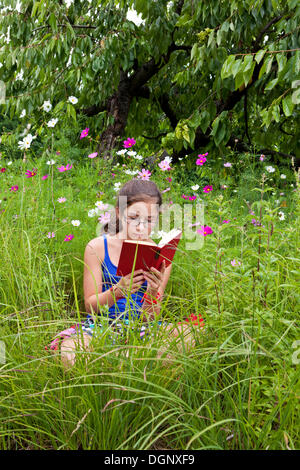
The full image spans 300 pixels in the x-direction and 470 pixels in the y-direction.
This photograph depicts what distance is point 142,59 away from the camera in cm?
494

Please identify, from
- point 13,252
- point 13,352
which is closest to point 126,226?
point 13,252

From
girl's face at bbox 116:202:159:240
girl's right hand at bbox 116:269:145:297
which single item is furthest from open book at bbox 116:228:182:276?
girl's face at bbox 116:202:159:240

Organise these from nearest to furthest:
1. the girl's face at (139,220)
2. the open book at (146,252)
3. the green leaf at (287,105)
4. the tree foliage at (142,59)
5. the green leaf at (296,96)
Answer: the open book at (146,252) < the girl's face at (139,220) < the green leaf at (296,96) < the green leaf at (287,105) < the tree foliage at (142,59)

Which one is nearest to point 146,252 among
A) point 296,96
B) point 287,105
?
point 296,96

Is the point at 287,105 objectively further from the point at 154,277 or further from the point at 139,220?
the point at 154,277

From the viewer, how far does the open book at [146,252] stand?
146 cm

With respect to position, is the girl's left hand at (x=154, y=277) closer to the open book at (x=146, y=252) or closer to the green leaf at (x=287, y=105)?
the open book at (x=146, y=252)

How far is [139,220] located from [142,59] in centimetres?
353

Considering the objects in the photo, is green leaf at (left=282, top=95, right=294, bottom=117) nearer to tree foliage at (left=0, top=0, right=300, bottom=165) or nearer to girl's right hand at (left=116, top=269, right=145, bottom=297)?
tree foliage at (left=0, top=0, right=300, bottom=165)

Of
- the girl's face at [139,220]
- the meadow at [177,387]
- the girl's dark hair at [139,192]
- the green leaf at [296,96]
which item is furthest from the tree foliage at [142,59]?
the meadow at [177,387]

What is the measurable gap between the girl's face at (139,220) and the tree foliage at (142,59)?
1206 millimetres

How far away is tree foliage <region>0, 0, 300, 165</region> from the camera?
3568mm

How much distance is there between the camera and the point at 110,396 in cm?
116
